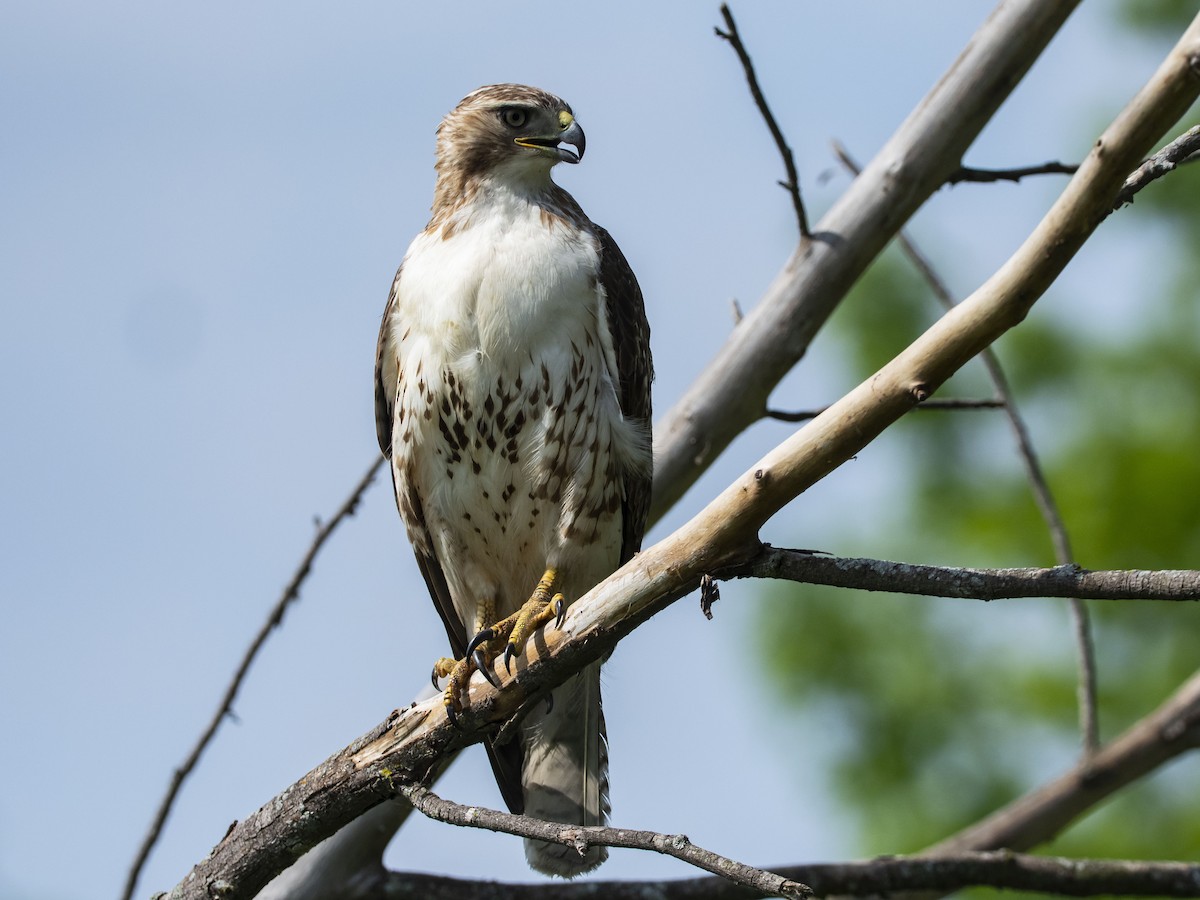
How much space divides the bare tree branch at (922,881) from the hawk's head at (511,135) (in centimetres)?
231

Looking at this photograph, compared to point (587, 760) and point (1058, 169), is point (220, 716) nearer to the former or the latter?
point (587, 760)

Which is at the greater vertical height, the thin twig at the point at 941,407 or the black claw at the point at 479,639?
the thin twig at the point at 941,407

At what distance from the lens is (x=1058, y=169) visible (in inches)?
175

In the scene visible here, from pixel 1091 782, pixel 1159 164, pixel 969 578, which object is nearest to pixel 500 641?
pixel 969 578

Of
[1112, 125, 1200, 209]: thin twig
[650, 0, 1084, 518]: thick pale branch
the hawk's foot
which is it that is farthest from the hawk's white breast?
[1112, 125, 1200, 209]: thin twig

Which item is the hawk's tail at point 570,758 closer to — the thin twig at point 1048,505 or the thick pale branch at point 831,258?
the thick pale branch at point 831,258

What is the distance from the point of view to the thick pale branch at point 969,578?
8.68 ft

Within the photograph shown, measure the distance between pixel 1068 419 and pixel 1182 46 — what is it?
33.1ft

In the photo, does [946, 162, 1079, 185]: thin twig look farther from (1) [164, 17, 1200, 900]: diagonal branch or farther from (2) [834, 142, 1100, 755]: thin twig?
(1) [164, 17, 1200, 900]: diagonal branch

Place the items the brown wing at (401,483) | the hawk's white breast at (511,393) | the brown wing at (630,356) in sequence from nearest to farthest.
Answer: the hawk's white breast at (511,393) → the brown wing at (630,356) → the brown wing at (401,483)

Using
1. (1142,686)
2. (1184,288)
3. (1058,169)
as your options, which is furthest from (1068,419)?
(1058,169)

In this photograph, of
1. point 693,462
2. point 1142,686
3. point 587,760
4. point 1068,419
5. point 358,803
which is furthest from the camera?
point 1068,419

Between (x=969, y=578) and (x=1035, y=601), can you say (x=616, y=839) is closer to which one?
(x=969, y=578)

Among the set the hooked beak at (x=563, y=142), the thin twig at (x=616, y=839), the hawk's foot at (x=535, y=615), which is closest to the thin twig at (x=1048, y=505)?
the hooked beak at (x=563, y=142)
